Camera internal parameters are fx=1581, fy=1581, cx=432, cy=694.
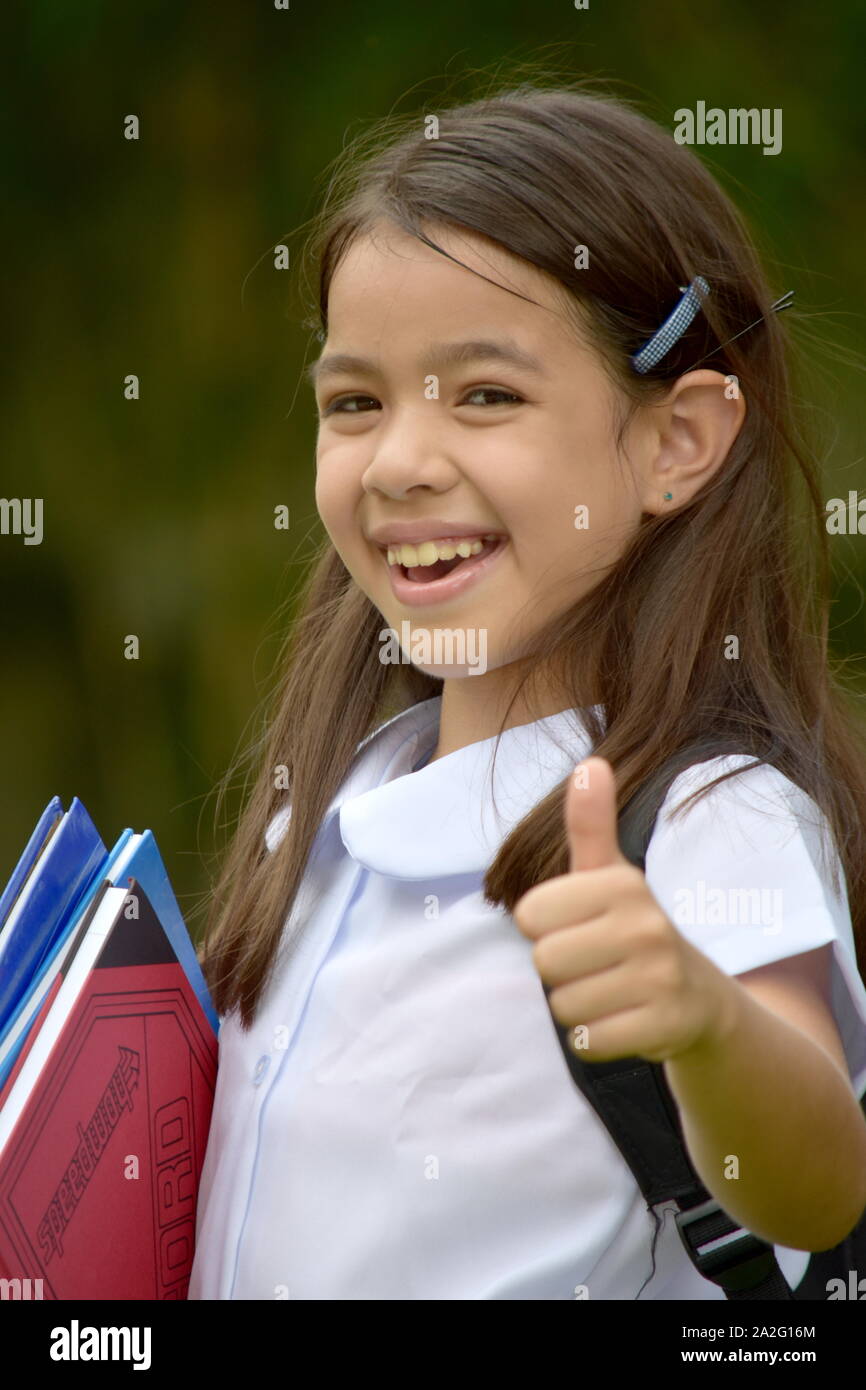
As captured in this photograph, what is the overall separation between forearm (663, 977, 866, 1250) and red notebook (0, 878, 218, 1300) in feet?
1.40

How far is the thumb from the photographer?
78 cm

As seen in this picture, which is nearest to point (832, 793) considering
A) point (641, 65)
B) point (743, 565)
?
point (743, 565)

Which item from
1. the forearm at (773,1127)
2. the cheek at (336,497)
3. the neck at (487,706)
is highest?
the cheek at (336,497)

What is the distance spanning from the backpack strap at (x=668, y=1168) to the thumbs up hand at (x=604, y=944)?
225mm

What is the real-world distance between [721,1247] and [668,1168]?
0.06m

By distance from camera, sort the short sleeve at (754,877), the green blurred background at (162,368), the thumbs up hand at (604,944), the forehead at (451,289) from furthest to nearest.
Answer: the green blurred background at (162,368) < the forehead at (451,289) < the short sleeve at (754,877) < the thumbs up hand at (604,944)

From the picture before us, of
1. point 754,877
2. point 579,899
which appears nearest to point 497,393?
point 754,877

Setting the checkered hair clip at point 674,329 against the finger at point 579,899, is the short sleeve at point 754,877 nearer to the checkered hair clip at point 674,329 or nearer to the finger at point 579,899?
the finger at point 579,899

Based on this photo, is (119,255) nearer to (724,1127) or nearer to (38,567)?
(38,567)

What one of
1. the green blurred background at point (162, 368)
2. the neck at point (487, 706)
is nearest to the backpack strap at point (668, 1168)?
the neck at point (487, 706)

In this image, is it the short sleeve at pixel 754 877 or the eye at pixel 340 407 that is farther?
the eye at pixel 340 407

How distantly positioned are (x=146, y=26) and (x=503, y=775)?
2.27 metres

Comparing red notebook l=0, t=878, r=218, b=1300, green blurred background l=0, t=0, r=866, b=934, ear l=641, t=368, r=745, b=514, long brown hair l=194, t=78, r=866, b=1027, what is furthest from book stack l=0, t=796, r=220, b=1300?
green blurred background l=0, t=0, r=866, b=934

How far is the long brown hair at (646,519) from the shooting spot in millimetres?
1162
